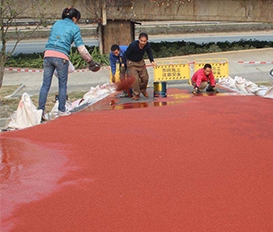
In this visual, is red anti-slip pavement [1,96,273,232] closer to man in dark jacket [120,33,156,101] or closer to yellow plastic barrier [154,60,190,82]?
man in dark jacket [120,33,156,101]

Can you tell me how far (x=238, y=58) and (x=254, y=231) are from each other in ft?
45.9

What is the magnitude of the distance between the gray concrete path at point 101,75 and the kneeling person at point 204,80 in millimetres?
3369

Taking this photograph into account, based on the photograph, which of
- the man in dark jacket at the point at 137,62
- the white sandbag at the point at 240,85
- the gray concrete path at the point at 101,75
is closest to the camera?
the man in dark jacket at the point at 137,62

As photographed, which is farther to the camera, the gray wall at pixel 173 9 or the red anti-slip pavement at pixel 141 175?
the gray wall at pixel 173 9

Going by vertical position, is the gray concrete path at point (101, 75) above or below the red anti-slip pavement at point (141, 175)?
below

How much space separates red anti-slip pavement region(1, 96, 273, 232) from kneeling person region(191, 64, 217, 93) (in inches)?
149

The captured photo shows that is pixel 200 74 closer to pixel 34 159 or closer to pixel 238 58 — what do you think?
pixel 34 159

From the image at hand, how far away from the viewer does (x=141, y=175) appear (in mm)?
3416

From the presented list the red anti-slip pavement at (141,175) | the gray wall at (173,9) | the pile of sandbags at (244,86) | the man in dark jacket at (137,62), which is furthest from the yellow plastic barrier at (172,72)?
the red anti-slip pavement at (141,175)

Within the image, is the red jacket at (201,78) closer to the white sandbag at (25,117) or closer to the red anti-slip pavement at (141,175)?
the red anti-slip pavement at (141,175)

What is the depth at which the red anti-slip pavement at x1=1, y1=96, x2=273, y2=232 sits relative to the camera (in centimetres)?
279

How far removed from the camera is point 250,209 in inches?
114

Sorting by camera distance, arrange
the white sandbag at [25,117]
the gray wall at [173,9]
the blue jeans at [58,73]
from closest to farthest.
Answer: the white sandbag at [25,117], the blue jeans at [58,73], the gray wall at [173,9]

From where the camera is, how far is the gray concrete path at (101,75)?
12602 mm
